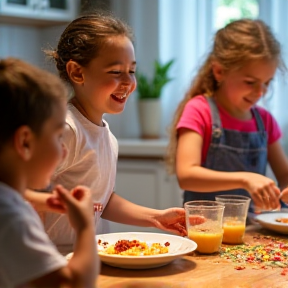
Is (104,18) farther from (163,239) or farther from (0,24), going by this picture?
(0,24)

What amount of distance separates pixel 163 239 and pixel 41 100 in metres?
0.66

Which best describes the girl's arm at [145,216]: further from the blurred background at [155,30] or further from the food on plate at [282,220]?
the blurred background at [155,30]

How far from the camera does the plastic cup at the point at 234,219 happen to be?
1550mm

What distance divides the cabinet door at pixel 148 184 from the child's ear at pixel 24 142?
2.33 meters

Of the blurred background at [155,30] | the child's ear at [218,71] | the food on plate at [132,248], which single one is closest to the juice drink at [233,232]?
the food on plate at [132,248]

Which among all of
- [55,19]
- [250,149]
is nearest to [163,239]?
[250,149]

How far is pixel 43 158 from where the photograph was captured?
→ 2.94 feet

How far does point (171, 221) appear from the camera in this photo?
154 centimetres

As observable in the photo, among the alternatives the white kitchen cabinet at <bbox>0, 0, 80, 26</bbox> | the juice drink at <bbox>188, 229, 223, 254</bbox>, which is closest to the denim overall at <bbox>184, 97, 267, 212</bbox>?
the juice drink at <bbox>188, 229, 223, 254</bbox>

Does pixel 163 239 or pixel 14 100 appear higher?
pixel 14 100

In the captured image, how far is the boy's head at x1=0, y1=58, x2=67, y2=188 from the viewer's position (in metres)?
0.87

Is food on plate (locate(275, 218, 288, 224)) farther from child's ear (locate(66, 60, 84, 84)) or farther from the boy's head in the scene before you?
the boy's head

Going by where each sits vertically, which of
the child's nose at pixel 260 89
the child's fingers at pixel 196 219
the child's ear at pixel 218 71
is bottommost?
the child's fingers at pixel 196 219

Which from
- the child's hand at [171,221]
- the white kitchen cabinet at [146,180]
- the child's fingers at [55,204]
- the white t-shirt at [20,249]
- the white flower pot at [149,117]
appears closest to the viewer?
the white t-shirt at [20,249]
